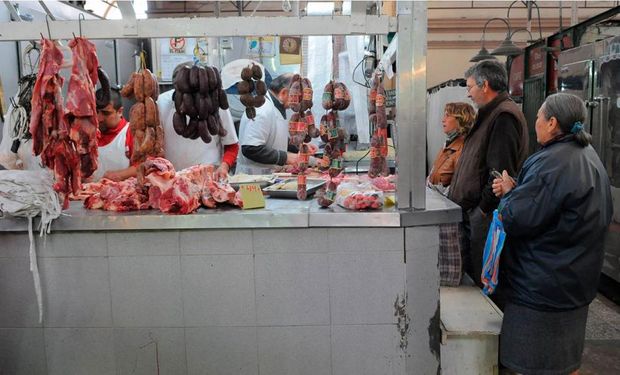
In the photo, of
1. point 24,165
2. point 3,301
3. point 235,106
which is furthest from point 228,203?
point 235,106

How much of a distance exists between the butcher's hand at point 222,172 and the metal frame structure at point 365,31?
1128 millimetres

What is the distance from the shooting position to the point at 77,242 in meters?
A: 2.79

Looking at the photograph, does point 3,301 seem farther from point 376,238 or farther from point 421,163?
point 421,163

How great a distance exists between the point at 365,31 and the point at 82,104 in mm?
1470

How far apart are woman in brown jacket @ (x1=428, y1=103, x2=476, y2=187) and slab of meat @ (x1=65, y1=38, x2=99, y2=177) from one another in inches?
103

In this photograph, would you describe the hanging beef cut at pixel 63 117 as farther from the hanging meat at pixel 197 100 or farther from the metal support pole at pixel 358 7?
the metal support pole at pixel 358 7

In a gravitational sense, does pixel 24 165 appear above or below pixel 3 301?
above

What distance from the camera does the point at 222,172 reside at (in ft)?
13.0

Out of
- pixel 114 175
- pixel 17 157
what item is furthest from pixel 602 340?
pixel 17 157

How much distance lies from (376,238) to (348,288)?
0.30 meters

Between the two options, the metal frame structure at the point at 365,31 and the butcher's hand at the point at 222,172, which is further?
the butcher's hand at the point at 222,172

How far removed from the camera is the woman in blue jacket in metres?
2.73

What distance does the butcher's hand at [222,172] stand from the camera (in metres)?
3.65

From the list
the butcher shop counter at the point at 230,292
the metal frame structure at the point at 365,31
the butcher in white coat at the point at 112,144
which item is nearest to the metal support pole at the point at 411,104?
the metal frame structure at the point at 365,31
